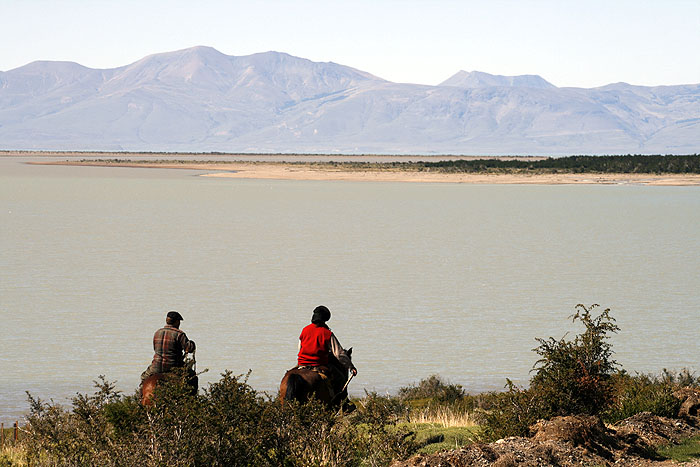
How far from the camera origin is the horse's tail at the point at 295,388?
32.4 ft

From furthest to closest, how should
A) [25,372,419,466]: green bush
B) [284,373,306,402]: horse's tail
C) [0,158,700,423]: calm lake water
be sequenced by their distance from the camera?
[0,158,700,423]: calm lake water, [284,373,306,402]: horse's tail, [25,372,419,466]: green bush

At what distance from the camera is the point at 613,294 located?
87.0 feet

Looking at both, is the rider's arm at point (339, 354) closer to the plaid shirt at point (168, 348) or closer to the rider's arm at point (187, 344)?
the rider's arm at point (187, 344)

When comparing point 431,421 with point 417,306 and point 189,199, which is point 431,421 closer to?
point 417,306

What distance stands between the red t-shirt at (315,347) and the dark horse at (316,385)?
0.10 meters

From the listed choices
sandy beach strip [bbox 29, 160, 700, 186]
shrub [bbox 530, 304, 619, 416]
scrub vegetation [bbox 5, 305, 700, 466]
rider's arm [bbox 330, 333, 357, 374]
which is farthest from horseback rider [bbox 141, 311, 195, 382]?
sandy beach strip [bbox 29, 160, 700, 186]

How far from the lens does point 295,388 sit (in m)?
9.98

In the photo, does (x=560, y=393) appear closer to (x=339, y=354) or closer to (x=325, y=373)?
(x=339, y=354)

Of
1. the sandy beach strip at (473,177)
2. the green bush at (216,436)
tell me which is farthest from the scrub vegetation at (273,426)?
the sandy beach strip at (473,177)

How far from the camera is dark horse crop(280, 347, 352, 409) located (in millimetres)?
9953

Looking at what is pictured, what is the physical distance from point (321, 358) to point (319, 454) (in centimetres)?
213

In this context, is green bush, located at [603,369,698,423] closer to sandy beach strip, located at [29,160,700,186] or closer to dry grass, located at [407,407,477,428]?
dry grass, located at [407,407,477,428]

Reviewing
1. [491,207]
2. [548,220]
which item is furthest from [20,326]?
[491,207]

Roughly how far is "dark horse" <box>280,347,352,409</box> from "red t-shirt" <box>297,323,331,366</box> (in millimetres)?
100
